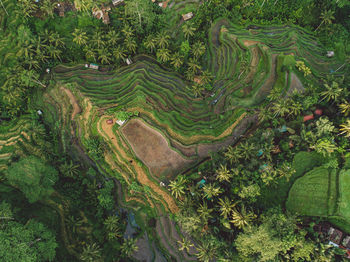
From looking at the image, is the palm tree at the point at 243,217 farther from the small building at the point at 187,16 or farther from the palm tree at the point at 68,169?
the small building at the point at 187,16

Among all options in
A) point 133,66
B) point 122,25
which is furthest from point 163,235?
point 122,25

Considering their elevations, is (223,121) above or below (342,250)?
above

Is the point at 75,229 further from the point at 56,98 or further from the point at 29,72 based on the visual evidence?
the point at 29,72

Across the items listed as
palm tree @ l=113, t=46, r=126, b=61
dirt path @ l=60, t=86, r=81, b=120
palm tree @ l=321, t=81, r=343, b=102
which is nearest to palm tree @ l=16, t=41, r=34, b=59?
dirt path @ l=60, t=86, r=81, b=120

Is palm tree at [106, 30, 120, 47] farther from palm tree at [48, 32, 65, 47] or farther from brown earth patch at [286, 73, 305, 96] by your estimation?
brown earth patch at [286, 73, 305, 96]

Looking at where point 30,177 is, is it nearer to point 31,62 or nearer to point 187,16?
point 31,62

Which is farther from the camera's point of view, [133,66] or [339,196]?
[133,66]

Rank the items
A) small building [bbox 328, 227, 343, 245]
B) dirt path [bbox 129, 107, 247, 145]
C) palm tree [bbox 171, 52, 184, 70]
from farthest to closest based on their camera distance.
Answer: palm tree [bbox 171, 52, 184, 70] < dirt path [bbox 129, 107, 247, 145] < small building [bbox 328, 227, 343, 245]
